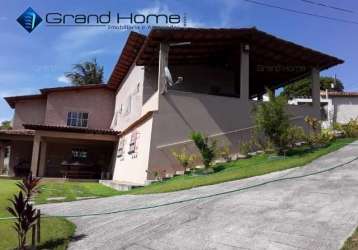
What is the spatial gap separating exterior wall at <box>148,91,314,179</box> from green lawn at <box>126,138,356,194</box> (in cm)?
210

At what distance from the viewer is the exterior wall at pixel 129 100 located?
2012 centimetres

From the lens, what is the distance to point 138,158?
1717 cm

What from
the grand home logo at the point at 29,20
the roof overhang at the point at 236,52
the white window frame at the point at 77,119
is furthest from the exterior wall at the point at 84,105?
the grand home logo at the point at 29,20

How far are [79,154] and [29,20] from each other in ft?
41.6

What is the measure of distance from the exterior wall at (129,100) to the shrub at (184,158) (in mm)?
4691

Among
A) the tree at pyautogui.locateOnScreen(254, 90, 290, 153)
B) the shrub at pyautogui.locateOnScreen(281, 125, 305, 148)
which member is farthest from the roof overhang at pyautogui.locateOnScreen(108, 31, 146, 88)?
the shrub at pyautogui.locateOnScreen(281, 125, 305, 148)

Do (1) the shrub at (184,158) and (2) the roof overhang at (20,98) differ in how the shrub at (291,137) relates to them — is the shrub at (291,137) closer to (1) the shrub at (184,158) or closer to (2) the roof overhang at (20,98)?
(1) the shrub at (184,158)

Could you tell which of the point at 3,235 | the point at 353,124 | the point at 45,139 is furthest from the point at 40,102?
the point at 3,235

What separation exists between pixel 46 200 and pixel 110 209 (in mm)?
3263

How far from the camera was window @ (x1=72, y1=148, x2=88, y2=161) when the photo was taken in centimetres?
2697

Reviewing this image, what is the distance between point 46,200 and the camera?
11461 millimetres

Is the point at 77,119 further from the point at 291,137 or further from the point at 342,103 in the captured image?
the point at 342,103

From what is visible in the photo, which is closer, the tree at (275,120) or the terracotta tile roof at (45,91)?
the tree at (275,120)

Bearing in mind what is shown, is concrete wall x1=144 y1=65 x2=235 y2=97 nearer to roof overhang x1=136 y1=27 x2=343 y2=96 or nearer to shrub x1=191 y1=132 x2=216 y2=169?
roof overhang x1=136 y1=27 x2=343 y2=96
